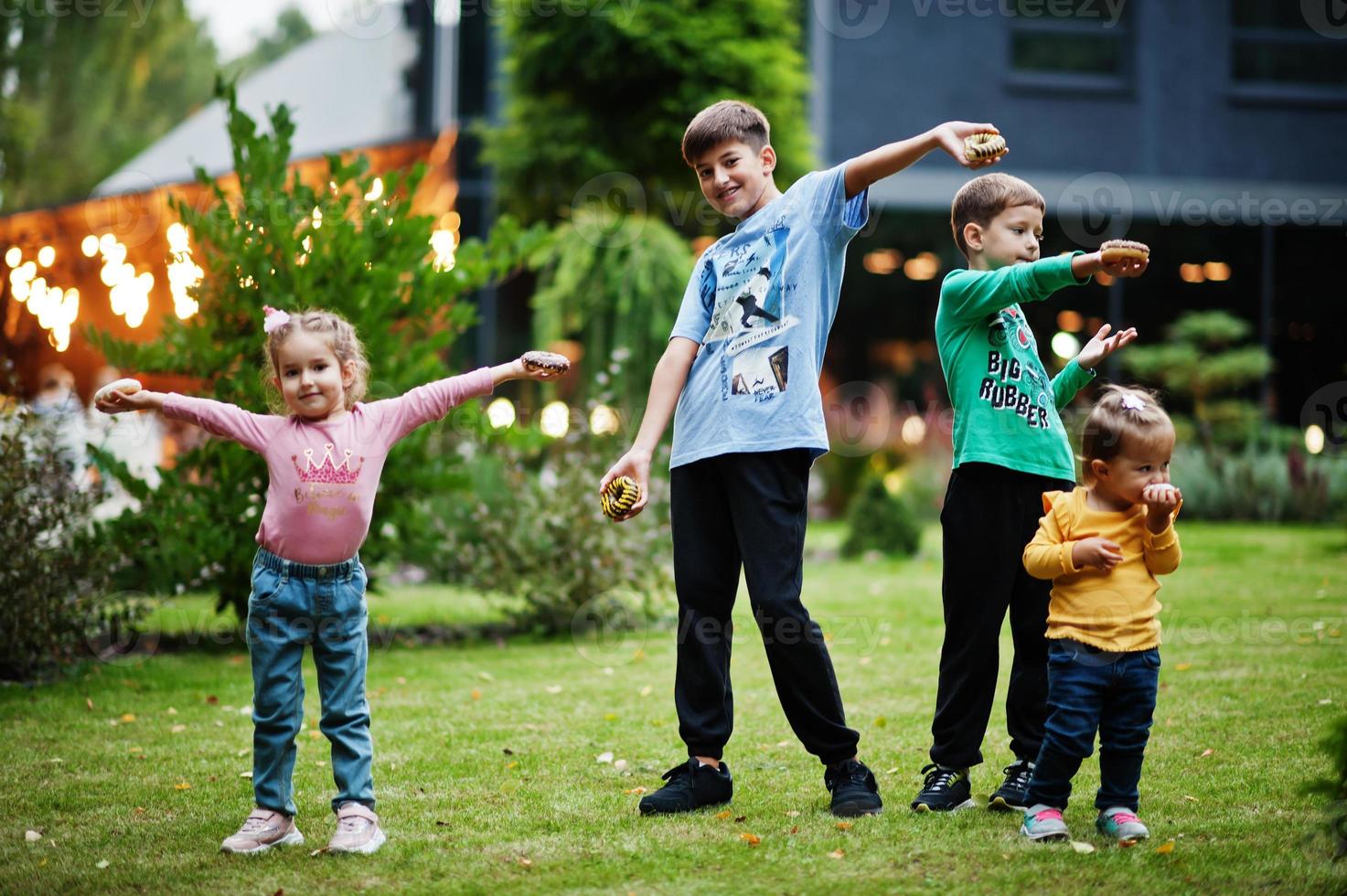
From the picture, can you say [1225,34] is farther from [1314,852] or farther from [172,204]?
[1314,852]

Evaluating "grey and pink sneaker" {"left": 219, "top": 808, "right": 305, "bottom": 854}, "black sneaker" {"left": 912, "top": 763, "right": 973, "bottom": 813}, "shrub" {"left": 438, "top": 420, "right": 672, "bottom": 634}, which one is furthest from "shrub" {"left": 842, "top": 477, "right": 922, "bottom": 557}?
"grey and pink sneaker" {"left": 219, "top": 808, "right": 305, "bottom": 854}

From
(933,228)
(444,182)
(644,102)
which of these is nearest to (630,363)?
(644,102)

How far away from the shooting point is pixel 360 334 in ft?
19.4

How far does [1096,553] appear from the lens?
2932 millimetres

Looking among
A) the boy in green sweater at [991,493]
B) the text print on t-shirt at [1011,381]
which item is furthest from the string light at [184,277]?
the text print on t-shirt at [1011,381]

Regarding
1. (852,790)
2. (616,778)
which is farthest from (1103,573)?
(616,778)

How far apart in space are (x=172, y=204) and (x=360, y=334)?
3.37 feet

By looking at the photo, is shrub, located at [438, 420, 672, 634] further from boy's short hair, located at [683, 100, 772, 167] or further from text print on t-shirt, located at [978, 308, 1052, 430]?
text print on t-shirt, located at [978, 308, 1052, 430]

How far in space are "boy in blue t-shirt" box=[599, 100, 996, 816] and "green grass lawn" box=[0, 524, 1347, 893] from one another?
27cm

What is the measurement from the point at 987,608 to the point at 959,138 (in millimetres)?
1187

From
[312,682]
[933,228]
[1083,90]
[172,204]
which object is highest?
[1083,90]

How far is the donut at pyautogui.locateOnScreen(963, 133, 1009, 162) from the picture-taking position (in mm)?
2803

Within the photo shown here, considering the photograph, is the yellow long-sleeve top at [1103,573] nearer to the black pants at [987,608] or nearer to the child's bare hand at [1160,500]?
the child's bare hand at [1160,500]

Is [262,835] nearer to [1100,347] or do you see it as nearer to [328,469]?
[328,469]
